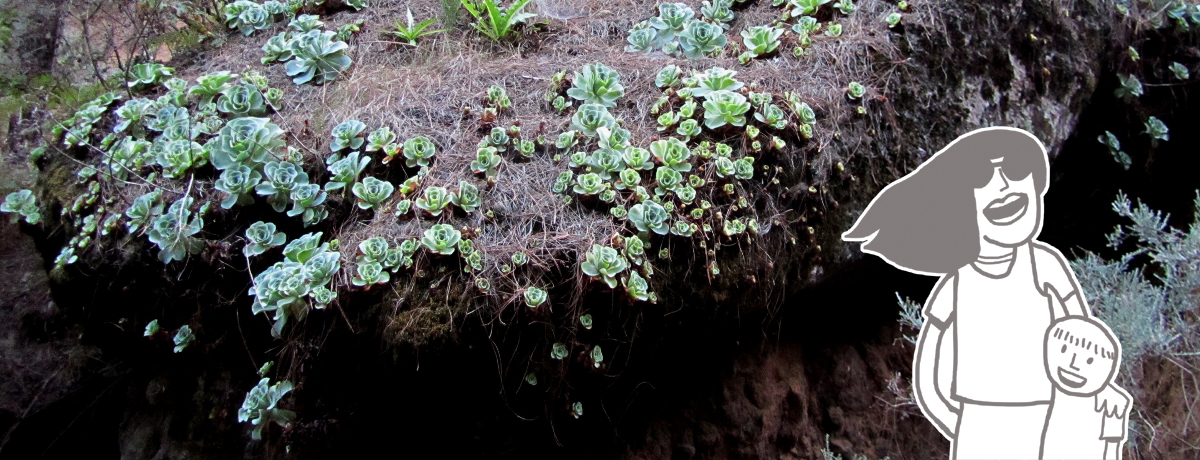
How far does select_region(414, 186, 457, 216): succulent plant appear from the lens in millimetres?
2217

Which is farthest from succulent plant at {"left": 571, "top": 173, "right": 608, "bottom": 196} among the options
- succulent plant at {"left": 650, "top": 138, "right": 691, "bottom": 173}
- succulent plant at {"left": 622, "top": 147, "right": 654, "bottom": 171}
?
succulent plant at {"left": 650, "top": 138, "right": 691, "bottom": 173}

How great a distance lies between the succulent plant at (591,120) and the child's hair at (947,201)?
1.00m

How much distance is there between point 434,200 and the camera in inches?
87.3

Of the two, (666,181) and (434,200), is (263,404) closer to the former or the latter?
(434,200)

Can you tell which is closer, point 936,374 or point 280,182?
point 936,374

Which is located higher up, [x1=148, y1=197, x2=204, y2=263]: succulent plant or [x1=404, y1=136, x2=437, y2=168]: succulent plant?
[x1=404, y1=136, x2=437, y2=168]: succulent plant

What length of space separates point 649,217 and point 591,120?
0.47 metres

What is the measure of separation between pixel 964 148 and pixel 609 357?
1235 mm

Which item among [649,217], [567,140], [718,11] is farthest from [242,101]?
[718,11]

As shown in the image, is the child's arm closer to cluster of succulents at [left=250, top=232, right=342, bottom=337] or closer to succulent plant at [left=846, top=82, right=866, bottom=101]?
succulent plant at [left=846, top=82, right=866, bottom=101]

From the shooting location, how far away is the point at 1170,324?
2361 millimetres

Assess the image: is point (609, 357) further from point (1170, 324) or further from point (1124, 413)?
point (1170, 324)

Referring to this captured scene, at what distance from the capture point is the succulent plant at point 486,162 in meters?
2.38

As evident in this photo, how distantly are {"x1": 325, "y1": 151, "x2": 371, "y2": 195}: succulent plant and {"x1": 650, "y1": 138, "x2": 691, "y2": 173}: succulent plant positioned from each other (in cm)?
99
